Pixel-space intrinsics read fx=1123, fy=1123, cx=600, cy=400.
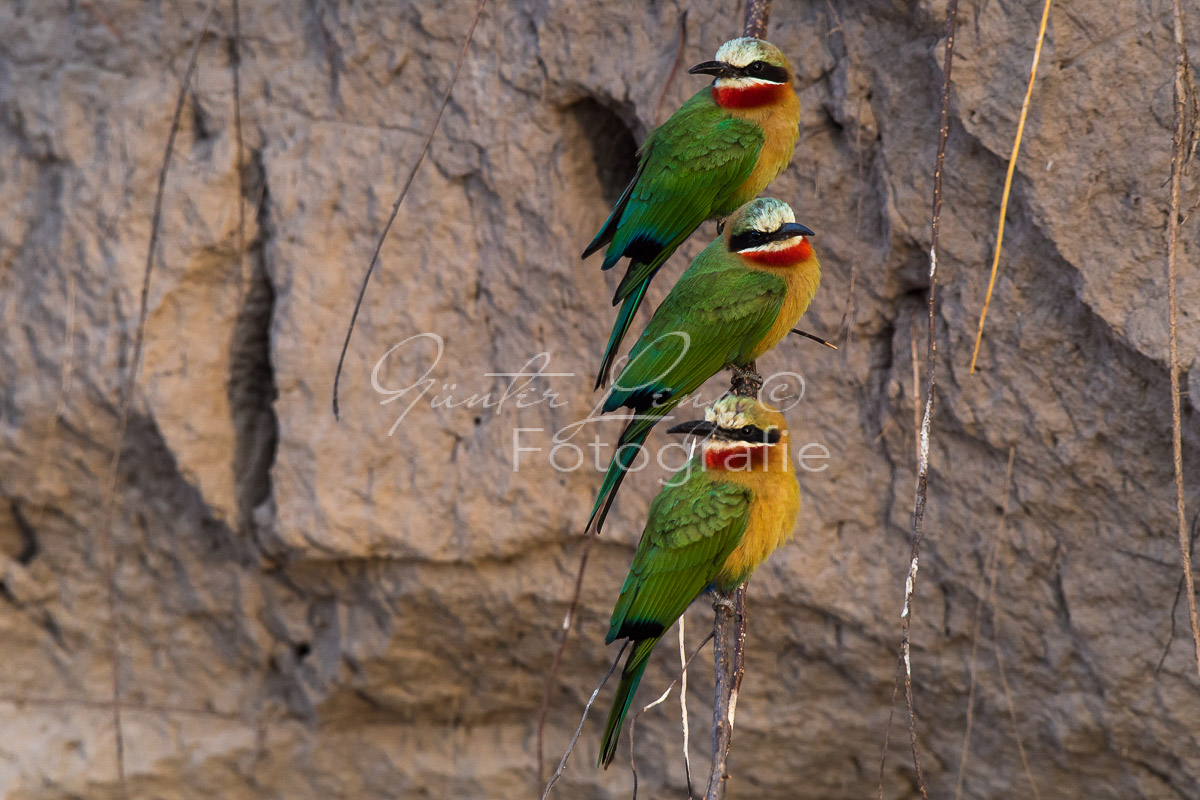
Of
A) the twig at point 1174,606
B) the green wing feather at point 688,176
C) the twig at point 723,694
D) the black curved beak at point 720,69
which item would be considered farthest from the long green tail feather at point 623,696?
the twig at point 1174,606

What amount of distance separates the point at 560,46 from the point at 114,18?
0.94 meters

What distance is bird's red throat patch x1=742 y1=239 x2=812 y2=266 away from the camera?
152cm

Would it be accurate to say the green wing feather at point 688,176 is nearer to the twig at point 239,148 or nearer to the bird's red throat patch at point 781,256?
the bird's red throat patch at point 781,256

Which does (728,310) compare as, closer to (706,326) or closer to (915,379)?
(706,326)

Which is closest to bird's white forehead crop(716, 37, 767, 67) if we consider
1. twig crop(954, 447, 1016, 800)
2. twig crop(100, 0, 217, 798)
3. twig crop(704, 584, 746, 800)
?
twig crop(704, 584, 746, 800)

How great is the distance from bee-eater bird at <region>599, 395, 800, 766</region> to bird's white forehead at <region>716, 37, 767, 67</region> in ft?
1.58

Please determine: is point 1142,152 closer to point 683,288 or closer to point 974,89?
point 974,89

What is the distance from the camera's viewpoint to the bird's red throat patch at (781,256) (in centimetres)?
152

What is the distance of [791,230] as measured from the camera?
1.49 m

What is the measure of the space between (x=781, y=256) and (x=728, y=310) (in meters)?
0.11

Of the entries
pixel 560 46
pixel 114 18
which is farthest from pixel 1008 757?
pixel 114 18

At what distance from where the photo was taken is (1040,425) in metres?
1.91

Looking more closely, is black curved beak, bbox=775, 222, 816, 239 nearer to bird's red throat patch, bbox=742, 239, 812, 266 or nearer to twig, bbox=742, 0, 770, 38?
bird's red throat patch, bbox=742, 239, 812, 266

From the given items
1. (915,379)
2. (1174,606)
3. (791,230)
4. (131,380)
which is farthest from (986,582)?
(131,380)
